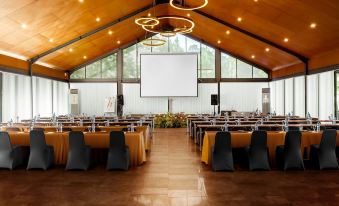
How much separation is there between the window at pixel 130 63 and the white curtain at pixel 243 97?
5.88 m

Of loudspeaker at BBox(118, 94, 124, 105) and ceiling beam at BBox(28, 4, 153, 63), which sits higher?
ceiling beam at BBox(28, 4, 153, 63)

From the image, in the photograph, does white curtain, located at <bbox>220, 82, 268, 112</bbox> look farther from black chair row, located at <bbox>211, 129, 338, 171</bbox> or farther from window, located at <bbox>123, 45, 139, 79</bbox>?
black chair row, located at <bbox>211, 129, 338, 171</bbox>

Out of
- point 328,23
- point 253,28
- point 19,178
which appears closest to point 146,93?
point 253,28

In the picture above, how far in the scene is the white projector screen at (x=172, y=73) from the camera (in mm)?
19109

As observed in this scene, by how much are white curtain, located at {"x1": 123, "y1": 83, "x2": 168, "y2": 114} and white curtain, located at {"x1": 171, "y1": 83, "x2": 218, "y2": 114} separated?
2.56 feet

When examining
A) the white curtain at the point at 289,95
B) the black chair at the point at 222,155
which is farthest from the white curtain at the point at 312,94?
the black chair at the point at 222,155

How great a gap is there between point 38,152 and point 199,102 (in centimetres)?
1461

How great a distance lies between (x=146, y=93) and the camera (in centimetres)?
1927

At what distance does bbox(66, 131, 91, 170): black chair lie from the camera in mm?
6746

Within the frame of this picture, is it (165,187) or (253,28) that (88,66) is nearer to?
(253,28)

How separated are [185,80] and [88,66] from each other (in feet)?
21.3

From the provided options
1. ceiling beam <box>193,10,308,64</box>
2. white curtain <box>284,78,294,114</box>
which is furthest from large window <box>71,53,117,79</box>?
white curtain <box>284,78,294,114</box>

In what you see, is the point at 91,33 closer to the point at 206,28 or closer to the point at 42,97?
the point at 42,97

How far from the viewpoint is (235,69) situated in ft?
67.7
